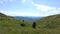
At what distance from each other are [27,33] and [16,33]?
241cm

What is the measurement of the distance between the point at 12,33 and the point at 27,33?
10.6 ft

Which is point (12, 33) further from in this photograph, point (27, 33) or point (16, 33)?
point (27, 33)

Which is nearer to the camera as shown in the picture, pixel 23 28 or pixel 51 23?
pixel 23 28

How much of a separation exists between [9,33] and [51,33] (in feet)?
30.5

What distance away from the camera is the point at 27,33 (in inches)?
1291

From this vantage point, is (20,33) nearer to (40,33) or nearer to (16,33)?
(16,33)

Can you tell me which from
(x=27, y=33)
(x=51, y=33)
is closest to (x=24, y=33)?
(x=27, y=33)

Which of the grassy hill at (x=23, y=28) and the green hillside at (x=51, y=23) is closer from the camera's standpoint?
the grassy hill at (x=23, y=28)

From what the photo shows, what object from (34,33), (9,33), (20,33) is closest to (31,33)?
(34,33)

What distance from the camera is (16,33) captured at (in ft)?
105

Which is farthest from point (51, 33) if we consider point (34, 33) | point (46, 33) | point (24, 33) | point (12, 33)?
point (12, 33)

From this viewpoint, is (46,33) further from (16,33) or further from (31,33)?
(16,33)

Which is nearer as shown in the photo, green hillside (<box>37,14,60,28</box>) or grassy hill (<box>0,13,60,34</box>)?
grassy hill (<box>0,13,60,34</box>)

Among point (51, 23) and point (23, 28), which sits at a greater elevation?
point (51, 23)
